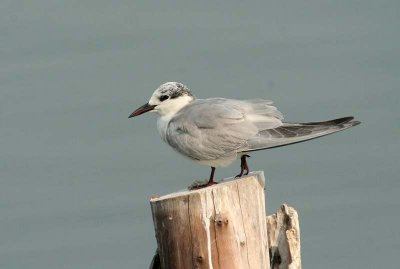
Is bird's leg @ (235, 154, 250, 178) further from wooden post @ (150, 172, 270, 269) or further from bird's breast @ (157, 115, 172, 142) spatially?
wooden post @ (150, 172, 270, 269)

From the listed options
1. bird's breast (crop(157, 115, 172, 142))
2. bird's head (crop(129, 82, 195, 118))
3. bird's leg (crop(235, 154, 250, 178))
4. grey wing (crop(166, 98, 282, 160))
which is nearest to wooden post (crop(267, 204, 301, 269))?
bird's leg (crop(235, 154, 250, 178))

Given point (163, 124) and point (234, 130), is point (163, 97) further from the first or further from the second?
point (234, 130)

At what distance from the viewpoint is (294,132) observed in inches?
265

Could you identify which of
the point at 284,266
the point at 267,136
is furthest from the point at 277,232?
the point at 267,136

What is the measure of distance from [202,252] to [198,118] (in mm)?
1391

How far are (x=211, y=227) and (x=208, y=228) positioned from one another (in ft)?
0.06

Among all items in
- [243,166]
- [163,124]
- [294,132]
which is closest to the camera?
[294,132]

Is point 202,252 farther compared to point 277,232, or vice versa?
point 277,232

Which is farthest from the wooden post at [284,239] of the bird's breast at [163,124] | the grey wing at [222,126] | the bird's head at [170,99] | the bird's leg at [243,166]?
the bird's head at [170,99]

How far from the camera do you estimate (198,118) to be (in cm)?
698

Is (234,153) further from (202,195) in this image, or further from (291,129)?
(202,195)

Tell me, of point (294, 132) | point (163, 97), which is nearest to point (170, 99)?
point (163, 97)

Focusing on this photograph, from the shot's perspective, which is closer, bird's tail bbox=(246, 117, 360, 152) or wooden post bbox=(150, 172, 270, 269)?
wooden post bbox=(150, 172, 270, 269)

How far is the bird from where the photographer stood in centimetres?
671
